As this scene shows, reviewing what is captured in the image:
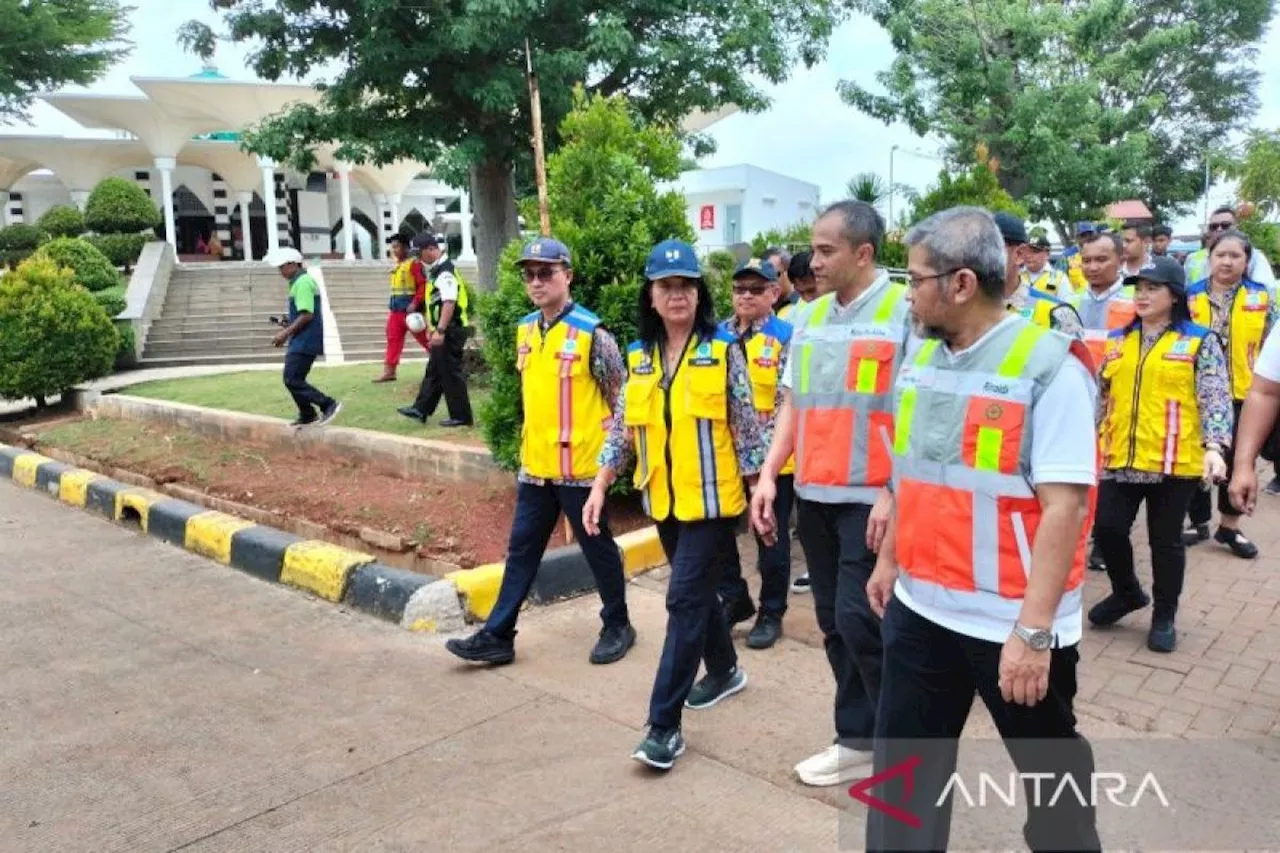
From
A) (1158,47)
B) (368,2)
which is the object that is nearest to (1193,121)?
(1158,47)

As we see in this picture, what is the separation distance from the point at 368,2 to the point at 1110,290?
6.64 metres

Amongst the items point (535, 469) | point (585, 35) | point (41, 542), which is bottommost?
point (41, 542)

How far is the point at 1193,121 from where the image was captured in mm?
28672

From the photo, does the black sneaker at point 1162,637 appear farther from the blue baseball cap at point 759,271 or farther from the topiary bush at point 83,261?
the topiary bush at point 83,261

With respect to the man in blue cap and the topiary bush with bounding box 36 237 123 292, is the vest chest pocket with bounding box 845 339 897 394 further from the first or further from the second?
the topiary bush with bounding box 36 237 123 292

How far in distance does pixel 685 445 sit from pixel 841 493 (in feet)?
2.11

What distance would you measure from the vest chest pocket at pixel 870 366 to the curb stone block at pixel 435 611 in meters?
2.58

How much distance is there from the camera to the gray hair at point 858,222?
9.95ft

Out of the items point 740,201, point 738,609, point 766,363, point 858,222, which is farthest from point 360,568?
point 740,201

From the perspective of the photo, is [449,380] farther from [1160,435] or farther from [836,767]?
[836,767]

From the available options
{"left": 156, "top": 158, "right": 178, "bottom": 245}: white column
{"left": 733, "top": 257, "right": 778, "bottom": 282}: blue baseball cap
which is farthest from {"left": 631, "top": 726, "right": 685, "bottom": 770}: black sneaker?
{"left": 156, "top": 158, "right": 178, "bottom": 245}: white column

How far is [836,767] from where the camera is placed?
318cm

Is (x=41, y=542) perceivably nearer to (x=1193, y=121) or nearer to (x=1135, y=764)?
(x=1135, y=764)

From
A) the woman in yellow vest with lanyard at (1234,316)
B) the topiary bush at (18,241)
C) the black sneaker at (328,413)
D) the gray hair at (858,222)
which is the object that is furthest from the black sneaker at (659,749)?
the topiary bush at (18,241)
